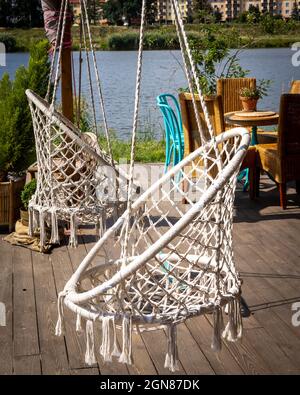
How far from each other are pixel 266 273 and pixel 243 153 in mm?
1406

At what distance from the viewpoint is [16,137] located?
414cm

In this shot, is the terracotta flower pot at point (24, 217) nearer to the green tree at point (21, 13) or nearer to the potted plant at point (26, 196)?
the potted plant at point (26, 196)

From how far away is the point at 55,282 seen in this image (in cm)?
318

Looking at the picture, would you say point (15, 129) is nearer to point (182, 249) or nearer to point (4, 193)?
point (4, 193)

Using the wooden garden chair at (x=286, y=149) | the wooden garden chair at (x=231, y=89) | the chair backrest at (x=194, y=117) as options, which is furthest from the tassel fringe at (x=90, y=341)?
the wooden garden chair at (x=231, y=89)

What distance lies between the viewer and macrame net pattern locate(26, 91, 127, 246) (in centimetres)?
331

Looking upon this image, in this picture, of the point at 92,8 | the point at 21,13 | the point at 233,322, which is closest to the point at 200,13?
the point at 92,8

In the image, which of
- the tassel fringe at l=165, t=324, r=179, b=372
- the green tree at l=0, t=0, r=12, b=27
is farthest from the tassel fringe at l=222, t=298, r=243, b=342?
the green tree at l=0, t=0, r=12, b=27

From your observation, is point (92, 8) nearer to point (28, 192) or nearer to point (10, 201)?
point (10, 201)

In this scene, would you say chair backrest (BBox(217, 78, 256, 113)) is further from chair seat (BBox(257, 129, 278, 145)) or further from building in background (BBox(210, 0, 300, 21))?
building in background (BBox(210, 0, 300, 21))

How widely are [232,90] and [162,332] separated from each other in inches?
147

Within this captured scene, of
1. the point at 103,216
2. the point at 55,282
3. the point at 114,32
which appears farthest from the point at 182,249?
the point at 114,32

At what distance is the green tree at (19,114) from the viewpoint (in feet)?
13.5

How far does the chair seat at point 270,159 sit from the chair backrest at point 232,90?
1.21 metres
